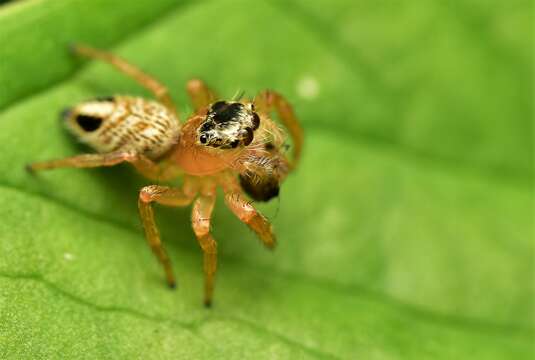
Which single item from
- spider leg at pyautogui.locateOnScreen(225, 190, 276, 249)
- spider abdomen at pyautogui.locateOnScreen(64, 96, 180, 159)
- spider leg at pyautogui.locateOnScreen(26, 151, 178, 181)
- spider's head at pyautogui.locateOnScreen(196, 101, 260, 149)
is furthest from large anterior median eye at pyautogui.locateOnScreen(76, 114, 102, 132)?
spider leg at pyautogui.locateOnScreen(225, 190, 276, 249)

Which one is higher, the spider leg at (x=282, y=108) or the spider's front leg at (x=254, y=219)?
the spider leg at (x=282, y=108)

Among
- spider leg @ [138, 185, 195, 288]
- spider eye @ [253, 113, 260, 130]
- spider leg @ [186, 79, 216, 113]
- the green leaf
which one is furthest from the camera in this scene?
spider leg @ [186, 79, 216, 113]

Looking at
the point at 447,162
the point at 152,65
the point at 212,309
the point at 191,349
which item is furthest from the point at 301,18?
the point at 191,349

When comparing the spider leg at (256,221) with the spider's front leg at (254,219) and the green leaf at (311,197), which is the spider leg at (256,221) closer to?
the spider's front leg at (254,219)

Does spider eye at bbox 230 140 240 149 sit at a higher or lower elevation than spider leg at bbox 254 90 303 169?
lower

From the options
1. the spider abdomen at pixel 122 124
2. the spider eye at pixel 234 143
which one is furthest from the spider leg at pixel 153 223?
the spider eye at pixel 234 143

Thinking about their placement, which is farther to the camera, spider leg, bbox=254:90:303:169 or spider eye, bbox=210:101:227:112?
spider leg, bbox=254:90:303:169

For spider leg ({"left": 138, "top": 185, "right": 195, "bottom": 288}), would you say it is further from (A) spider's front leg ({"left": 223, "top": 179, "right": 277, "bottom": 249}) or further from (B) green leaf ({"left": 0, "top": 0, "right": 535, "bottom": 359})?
(A) spider's front leg ({"left": 223, "top": 179, "right": 277, "bottom": 249})
